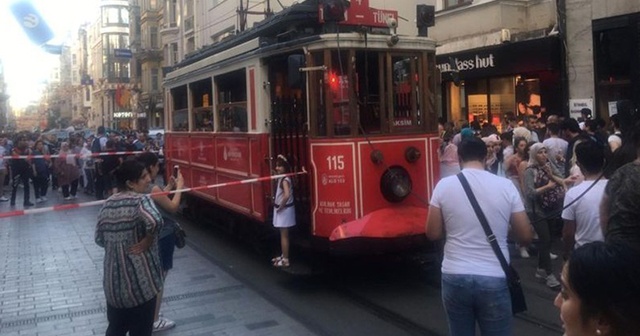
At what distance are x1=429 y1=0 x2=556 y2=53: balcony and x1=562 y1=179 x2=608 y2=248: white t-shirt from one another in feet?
41.2

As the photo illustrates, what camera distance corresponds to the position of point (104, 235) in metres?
4.63

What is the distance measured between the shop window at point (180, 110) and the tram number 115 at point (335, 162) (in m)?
5.50

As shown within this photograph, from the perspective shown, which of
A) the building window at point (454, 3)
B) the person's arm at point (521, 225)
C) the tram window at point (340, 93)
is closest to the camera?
the person's arm at point (521, 225)

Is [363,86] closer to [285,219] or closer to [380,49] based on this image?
[380,49]

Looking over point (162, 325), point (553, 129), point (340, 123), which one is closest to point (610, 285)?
point (162, 325)

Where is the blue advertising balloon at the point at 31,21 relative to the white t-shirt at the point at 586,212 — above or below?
above

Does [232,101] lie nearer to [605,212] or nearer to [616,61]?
[605,212]

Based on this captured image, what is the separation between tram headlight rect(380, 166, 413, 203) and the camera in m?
7.65

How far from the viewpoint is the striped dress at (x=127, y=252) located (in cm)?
455

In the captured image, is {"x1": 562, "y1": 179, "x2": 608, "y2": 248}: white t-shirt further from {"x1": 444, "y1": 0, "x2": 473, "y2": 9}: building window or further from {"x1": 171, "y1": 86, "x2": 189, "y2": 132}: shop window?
{"x1": 444, "y1": 0, "x2": 473, "y2": 9}: building window

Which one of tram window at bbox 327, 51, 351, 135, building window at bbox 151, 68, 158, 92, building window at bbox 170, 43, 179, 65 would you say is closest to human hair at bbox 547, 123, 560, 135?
tram window at bbox 327, 51, 351, 135

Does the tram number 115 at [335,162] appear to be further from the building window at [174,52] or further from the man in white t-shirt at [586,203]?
the building window at [174,52]

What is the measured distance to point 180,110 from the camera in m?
12.9

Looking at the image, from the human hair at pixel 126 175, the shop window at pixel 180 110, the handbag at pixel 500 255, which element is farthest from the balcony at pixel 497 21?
the handbag at pixel 500 255
